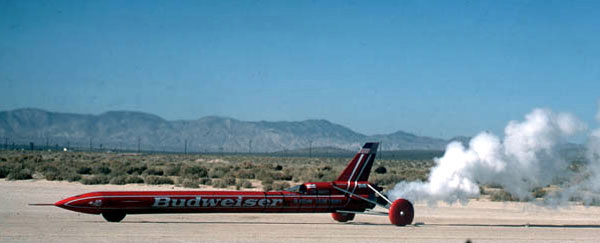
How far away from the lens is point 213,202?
94.3 ft

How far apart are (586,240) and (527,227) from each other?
454cm

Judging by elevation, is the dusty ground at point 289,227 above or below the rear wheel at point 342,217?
below

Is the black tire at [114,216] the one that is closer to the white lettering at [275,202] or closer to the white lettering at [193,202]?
the white lettering at [193,202]

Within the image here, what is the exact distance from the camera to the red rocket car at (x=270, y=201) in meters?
28.1

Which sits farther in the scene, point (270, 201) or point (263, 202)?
point (270, 201)

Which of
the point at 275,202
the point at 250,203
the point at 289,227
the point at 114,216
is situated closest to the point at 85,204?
the point at 114,216

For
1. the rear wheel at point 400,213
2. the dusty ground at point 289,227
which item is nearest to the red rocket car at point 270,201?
the rear wheel at point 400,213

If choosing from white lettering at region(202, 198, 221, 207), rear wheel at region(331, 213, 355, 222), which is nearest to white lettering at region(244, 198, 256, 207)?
white lettering at region(202, 198, 221, 207)

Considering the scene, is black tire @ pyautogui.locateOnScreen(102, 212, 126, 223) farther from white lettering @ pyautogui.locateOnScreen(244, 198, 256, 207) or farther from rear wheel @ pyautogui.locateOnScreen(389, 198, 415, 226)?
rear wheel @ pyautogui.locateOnScreen(389, 198, 415, 226)

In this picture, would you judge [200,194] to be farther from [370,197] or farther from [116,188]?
[116,188]

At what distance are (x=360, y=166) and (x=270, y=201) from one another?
494 cm

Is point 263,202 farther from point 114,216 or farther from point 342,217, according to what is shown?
point 114,216

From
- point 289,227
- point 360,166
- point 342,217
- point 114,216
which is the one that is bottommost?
point 289,227

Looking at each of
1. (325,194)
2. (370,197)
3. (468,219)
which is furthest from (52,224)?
(468,219)
